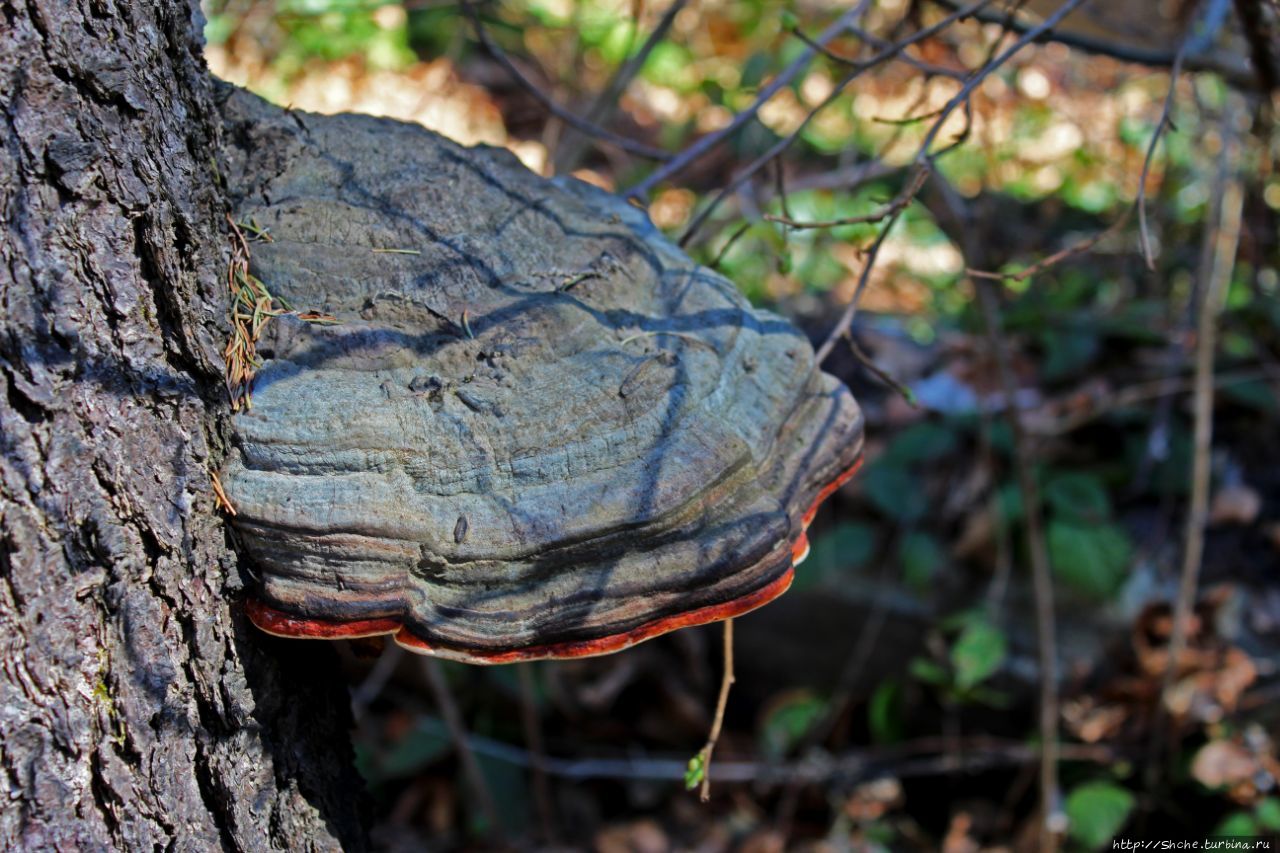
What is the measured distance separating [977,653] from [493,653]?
8.72ft

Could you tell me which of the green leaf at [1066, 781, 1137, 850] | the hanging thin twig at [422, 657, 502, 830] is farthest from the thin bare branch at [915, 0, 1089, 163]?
the green leaf at [1066, 781, 1137, 850]

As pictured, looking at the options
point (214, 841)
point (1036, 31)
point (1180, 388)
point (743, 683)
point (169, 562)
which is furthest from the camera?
point (743, 683)

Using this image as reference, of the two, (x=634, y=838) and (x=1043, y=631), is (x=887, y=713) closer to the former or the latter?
(x=1043, y=631)

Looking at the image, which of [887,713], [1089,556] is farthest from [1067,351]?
[887,713]

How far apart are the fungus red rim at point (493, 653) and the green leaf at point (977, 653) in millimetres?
2359

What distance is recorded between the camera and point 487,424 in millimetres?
1391

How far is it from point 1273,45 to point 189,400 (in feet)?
10.4

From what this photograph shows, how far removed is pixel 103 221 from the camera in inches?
50.4

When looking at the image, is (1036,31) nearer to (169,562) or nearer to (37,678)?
(169,562)

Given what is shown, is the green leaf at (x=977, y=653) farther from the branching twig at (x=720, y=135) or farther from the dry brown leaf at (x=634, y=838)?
the branching twig at (x=720, y=135)

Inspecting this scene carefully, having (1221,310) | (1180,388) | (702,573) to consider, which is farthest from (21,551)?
(1221,310)

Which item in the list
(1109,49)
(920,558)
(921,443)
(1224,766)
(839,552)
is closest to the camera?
(1109,49)

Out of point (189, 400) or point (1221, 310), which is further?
point (1221, 310)

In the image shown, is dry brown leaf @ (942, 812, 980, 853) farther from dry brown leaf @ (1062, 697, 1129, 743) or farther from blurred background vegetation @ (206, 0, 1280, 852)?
dry brown leaf @ (1062, 697, 1129, 743)
